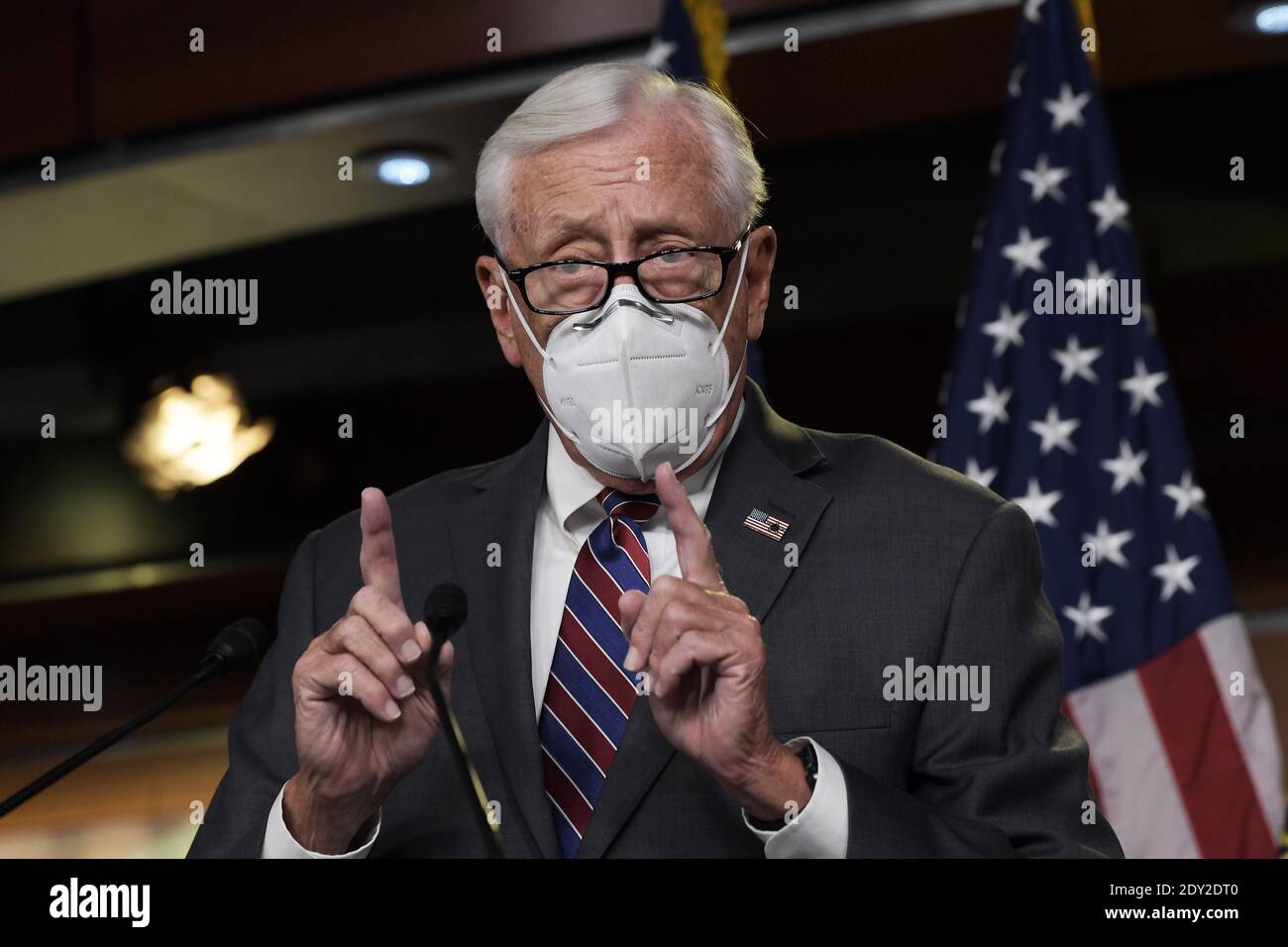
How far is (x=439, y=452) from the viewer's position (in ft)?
14.9

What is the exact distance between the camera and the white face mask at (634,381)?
5.13 feet

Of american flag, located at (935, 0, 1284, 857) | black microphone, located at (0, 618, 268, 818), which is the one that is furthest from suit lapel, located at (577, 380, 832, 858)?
american flag, located at (935, 0, 1284, 857)

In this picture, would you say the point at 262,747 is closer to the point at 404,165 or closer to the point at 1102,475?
the point at 1102,475

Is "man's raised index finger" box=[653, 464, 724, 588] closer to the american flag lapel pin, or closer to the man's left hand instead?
the man's left hand

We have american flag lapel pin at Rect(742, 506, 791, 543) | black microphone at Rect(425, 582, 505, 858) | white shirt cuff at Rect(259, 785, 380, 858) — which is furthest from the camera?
american flag lapel pin at Rect(742, 506, 791, 543)

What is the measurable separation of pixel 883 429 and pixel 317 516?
70.5 inches

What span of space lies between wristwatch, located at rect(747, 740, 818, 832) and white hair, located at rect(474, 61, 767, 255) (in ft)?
2.08

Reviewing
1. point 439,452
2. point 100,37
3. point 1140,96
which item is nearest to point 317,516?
point 439,452

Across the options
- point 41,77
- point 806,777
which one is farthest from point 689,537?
point 41,77

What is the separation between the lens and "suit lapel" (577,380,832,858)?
1.39 meters

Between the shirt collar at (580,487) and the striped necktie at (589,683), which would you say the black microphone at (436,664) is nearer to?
the striped necktie at (589,683)

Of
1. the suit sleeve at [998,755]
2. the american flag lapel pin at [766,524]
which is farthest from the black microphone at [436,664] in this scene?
the american flag lapel pin at [766,524]

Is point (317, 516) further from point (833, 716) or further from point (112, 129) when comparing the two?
point (833, 716)

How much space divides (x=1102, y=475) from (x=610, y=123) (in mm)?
1525
